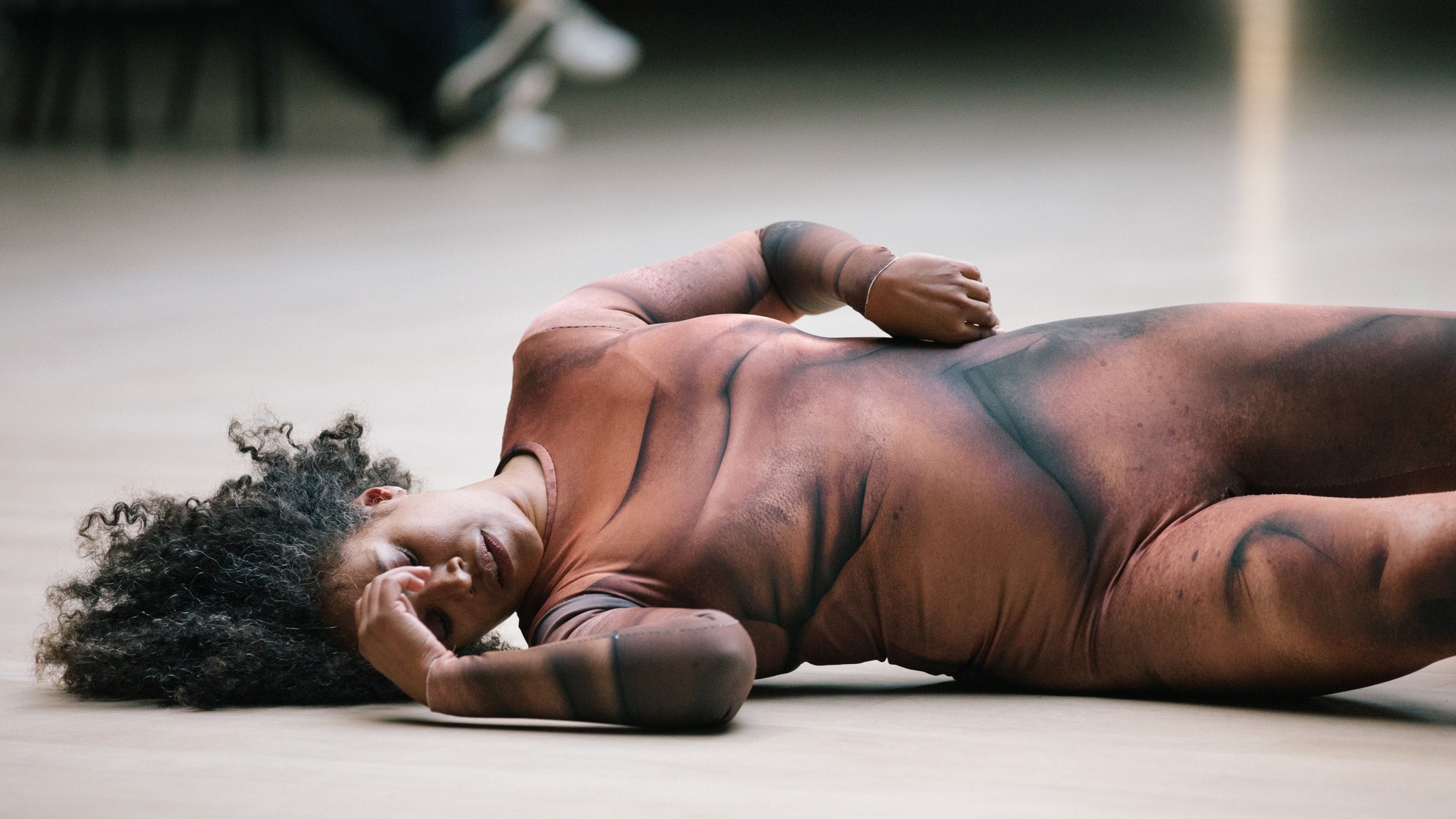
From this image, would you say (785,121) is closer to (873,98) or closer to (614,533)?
(873,98)

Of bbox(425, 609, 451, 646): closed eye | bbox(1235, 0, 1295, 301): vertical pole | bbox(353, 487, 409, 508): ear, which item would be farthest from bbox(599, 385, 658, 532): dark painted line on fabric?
bbox(1235, 0, 1295, 301): vertical pole

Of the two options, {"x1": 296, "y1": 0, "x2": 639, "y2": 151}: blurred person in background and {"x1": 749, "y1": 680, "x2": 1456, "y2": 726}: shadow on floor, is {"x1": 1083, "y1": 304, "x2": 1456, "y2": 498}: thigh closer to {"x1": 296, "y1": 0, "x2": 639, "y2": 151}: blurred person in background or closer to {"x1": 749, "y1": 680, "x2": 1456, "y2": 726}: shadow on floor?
{"x1": 749, "y1": 680, "x2": 1456, "y2": 726}: shadow on floor

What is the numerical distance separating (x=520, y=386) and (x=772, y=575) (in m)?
0.49

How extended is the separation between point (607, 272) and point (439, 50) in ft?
7.31

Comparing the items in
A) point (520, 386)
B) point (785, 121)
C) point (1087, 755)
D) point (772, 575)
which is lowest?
point (1087, 755)

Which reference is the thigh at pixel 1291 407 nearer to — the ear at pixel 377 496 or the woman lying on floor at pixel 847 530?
the woman lying on floor at pixel 847 530

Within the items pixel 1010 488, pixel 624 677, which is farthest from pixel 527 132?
pixel 624 677

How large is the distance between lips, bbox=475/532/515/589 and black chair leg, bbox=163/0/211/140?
23.1 feet

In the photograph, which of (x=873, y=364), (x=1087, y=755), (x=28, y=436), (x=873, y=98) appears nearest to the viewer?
(x=1087, y=755)

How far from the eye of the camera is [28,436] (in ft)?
12.5

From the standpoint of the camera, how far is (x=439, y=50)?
7113 millimetres

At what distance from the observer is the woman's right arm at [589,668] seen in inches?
74.2

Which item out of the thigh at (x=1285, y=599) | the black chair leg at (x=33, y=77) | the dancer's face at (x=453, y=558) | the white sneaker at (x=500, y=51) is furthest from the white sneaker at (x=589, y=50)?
the thigh at (x=1285, y=599)

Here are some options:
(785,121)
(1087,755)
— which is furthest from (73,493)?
(785,121)
